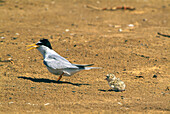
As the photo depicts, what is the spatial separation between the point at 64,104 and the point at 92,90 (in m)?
→ 0.94

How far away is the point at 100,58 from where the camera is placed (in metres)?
8.24

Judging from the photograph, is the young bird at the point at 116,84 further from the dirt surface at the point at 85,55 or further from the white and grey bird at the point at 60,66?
the white and grey bird at the point at 60,66

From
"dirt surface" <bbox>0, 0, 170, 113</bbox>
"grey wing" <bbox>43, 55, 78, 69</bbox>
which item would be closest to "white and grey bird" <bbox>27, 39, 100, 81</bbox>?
"grey wing" <bbox>43, 55, 78, 69</bbox>

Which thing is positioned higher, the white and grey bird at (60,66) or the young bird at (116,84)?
the white and grey bird at (60,66)

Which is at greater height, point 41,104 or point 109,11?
point 109,11

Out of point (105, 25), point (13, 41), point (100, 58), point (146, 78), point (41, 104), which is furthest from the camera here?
point (105, 25)

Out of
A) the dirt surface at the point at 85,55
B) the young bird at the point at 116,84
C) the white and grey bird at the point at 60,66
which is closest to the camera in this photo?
the dirt surface at the point at 85,55

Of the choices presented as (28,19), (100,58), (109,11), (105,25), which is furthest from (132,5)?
(100,58)

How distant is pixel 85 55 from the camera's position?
27.4 feet

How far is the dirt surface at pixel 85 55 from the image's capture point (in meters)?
5.43

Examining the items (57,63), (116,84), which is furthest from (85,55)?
(116,84)

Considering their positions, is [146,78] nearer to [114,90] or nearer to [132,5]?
[114,90]

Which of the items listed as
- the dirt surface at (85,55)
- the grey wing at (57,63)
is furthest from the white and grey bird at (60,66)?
the dirt surface at (85,55)

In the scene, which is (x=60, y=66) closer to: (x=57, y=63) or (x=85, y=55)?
(x=57, y=63)
